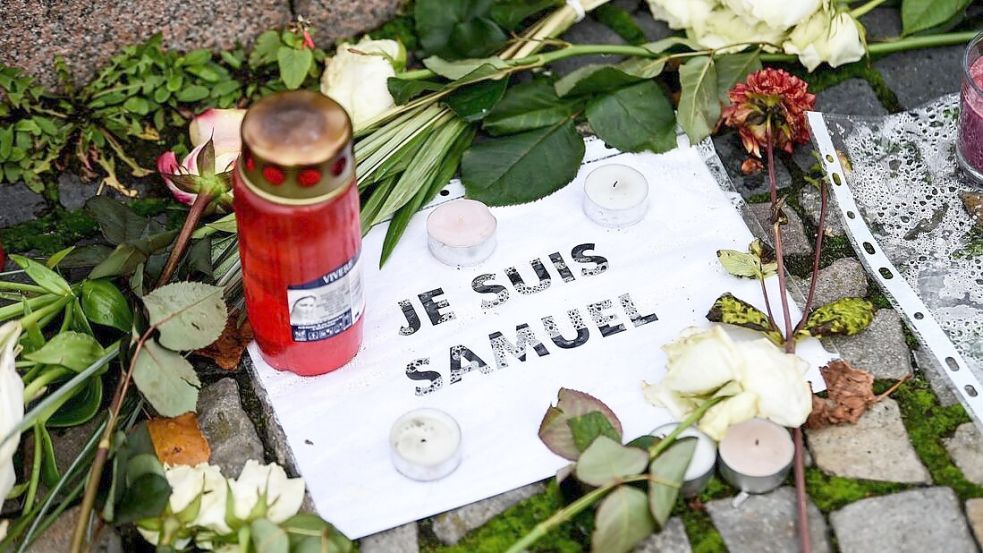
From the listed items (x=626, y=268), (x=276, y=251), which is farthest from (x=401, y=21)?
(x=276, y=251)

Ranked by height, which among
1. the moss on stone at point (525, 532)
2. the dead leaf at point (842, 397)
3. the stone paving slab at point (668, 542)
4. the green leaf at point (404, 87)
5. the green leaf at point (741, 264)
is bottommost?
the moss on stone at point (525, 532)

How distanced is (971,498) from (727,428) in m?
0.46

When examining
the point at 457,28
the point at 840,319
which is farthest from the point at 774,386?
the point at 457,28

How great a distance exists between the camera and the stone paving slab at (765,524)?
1.80 m

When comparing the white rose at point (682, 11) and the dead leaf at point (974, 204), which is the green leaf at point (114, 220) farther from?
the dead leaf at point (974, 204)

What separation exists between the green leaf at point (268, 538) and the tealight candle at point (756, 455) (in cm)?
76

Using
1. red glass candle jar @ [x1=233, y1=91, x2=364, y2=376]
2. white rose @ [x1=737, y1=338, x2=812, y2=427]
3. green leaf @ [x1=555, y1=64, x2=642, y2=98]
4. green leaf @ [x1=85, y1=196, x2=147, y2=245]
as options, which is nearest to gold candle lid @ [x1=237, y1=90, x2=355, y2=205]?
red glass candle jar @ [x1=233, y1=91, x2=364, y2=376]

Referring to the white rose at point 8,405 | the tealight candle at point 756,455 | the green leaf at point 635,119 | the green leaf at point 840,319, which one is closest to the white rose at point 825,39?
the green leaf at point 635,119

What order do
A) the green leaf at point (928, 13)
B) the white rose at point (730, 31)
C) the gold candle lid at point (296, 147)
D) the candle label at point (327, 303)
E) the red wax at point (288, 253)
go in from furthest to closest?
1. the green leaf at point (928, 13)
2. the white rose at point (730, 31)
3. the candle label at point (327, 303)
4. the red wax at point (288, 253)
5. the gold candle lid at point (296, 147)

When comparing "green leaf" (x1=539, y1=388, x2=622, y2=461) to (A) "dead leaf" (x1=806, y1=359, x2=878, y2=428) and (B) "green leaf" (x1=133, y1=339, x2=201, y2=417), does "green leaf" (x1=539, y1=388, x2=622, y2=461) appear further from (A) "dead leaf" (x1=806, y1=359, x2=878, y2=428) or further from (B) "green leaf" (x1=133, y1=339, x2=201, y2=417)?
(B) "green leaf" (x1=133, y1=339, x2=201, y2=417)

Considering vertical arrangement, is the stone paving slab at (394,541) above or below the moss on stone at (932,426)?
below

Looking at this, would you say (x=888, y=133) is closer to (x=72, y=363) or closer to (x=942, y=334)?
(x=942, y=334)

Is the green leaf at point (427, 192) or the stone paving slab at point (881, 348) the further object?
the green leaf at point (427, 192)

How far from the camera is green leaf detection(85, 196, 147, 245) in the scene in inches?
81.1
